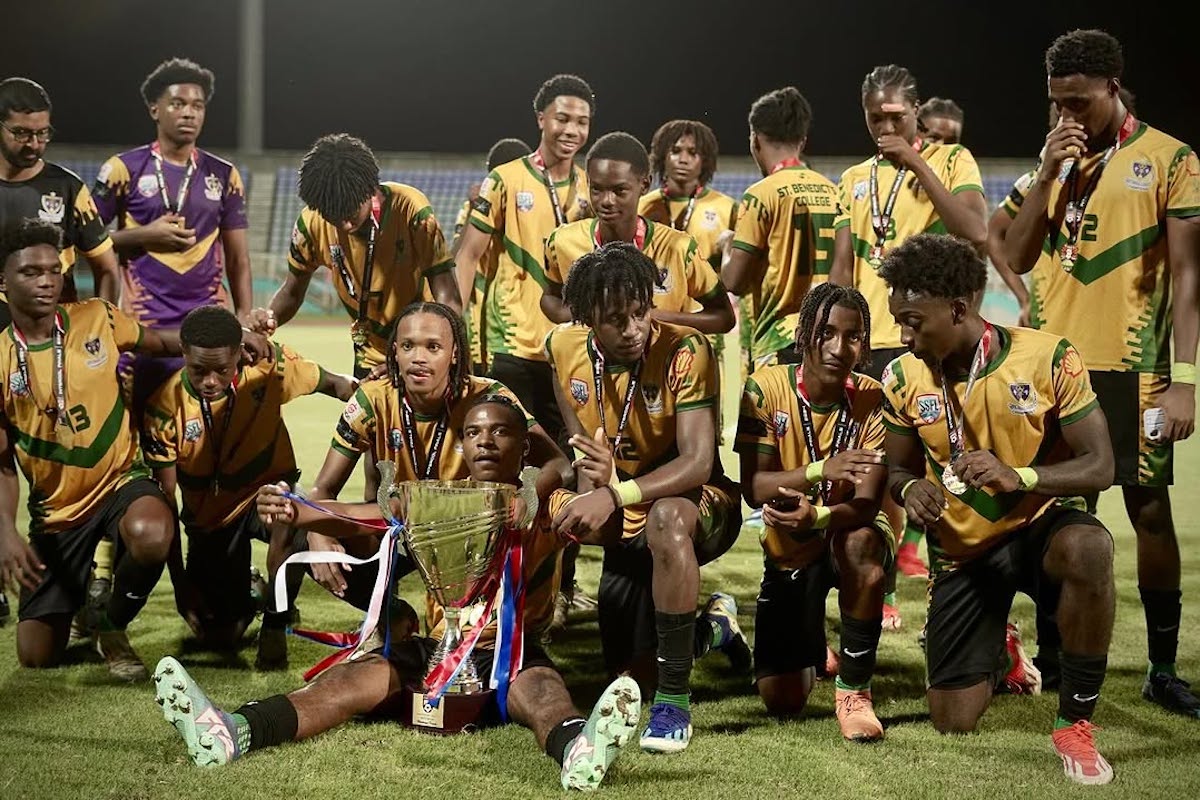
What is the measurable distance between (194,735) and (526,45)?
28000mm

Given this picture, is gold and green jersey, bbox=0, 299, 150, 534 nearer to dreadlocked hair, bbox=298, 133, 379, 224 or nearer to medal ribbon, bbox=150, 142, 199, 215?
dreadlocked hair, bbox=298, 133, 379, 224

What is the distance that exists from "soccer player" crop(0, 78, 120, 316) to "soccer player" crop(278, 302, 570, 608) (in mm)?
1796

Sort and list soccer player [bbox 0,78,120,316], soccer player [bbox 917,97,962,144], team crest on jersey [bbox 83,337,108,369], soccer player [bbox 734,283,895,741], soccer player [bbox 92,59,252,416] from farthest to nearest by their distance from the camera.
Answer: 1. soccer player [bbox 917,97,962,144]
2. soccer player [bbox 92,59,252,416]
3. soccer player [bbox 0,78,120,316]
4. team crest on jersey [bbox 83,337,108,369]
5. soccer player [bbox 734,283,895,741]

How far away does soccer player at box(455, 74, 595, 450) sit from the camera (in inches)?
245

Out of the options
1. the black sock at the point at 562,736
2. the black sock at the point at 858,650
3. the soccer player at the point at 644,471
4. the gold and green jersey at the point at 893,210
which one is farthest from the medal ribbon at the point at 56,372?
the gold and green jersey at the point at 893,210

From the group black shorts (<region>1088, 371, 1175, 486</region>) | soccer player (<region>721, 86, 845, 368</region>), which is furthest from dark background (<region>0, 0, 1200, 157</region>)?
black shorts (<region>1088, 371, 1175, 486</region>)

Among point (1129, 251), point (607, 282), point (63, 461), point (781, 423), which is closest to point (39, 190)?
point (63, 461)

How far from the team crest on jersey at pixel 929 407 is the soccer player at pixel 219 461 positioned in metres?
2.27

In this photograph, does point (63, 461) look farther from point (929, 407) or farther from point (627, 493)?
point (929, 407)

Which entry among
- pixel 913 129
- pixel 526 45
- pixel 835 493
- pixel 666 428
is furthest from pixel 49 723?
pixel 526 45

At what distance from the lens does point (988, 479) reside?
3.72 metres

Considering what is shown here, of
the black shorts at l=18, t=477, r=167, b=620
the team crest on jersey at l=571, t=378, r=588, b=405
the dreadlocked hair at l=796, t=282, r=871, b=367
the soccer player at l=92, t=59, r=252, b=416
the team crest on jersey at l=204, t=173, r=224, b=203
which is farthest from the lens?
the team crest on jersey at l=204, t=173, r=224, b=203

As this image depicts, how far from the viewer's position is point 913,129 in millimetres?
5426

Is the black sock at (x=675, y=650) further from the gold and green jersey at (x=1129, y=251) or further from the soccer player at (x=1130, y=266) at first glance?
the gold and green jersey at (x=1129, y=251)
